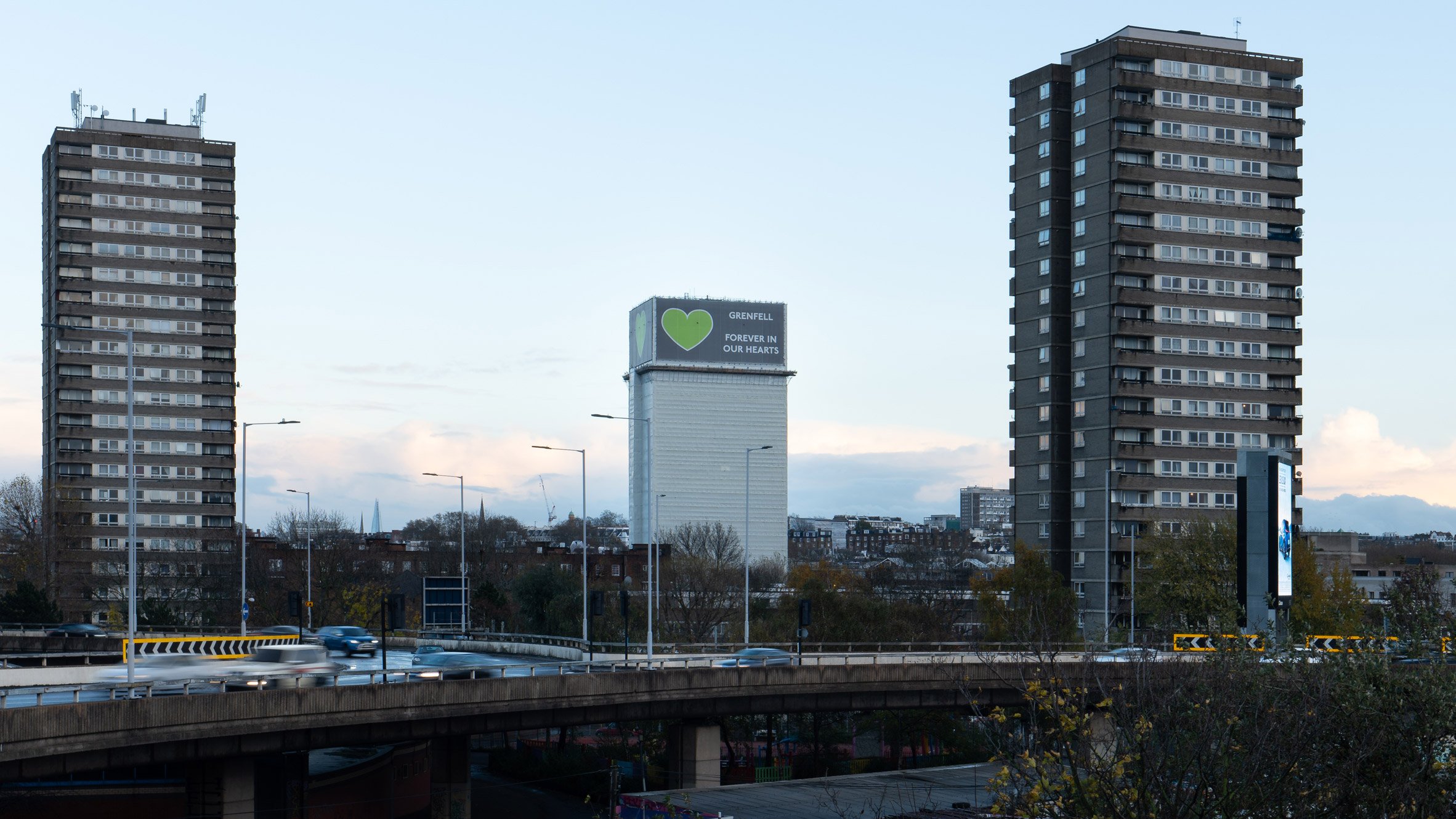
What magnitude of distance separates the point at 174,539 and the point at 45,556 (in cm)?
2177

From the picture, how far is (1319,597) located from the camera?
93.1 metres

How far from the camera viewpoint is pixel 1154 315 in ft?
382

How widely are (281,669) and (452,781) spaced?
699cm

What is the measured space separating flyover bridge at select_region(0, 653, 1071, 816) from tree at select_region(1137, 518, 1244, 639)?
1072 inches

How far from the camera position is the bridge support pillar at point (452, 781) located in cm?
4997

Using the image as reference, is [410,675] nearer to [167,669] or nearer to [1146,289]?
[167,669]

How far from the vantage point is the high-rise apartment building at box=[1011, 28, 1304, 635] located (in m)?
116

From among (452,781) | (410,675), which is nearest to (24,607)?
(452,781)

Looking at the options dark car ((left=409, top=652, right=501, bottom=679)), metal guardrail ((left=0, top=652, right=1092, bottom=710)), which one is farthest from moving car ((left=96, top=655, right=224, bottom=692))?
dark car ((left=409, top=652, right=501, bottom=679))

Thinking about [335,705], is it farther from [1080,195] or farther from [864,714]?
[1080,195]

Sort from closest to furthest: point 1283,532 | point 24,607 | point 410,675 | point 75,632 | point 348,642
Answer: point 410,675 → point 1283,532 → point 348,642 → point 75,632 → point 24,607

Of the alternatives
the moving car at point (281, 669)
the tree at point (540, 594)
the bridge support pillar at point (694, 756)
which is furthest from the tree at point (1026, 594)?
the moving car at point (281, 669)

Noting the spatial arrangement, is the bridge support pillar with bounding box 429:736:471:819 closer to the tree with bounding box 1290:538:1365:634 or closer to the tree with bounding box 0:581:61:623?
the tree with bounding box 1290:538:1365:634

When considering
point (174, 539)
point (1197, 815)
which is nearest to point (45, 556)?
point (174, 539)
